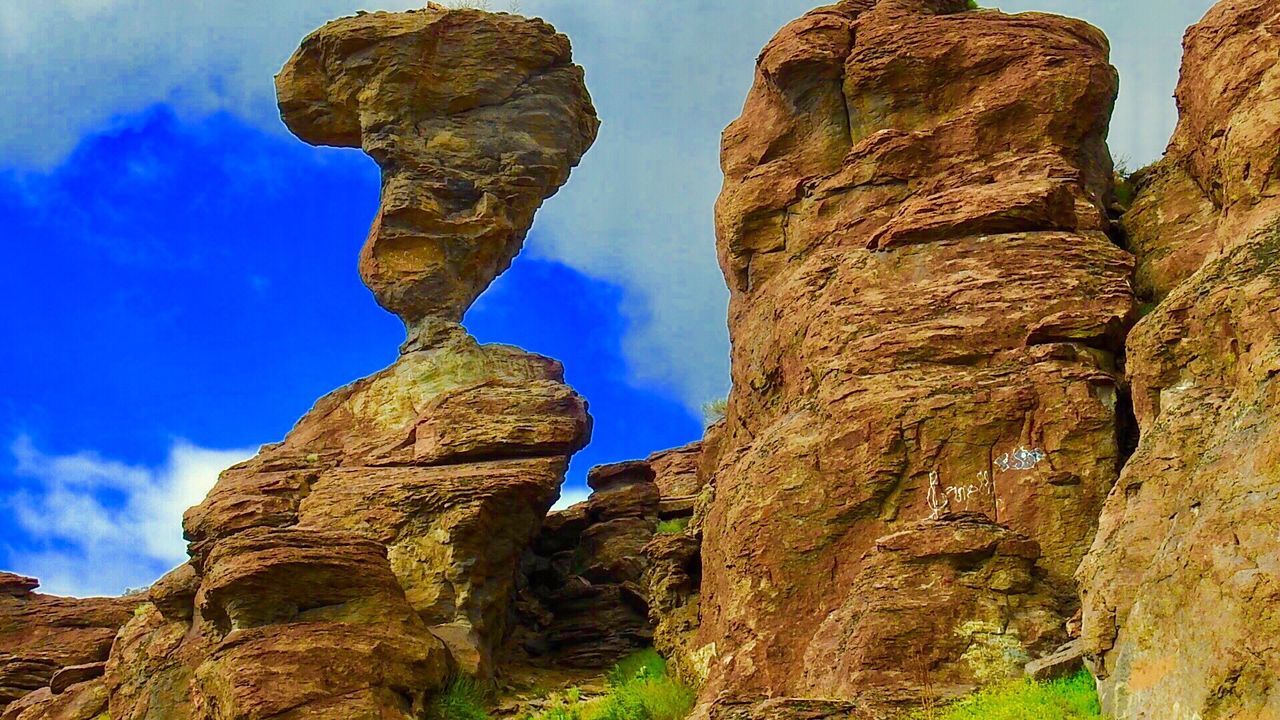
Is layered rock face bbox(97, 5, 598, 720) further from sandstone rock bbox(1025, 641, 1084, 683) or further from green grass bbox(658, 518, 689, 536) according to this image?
sandstone rock bbox(1025, 641, 1084, 683)

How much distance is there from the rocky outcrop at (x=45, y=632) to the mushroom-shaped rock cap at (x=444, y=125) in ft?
40.4

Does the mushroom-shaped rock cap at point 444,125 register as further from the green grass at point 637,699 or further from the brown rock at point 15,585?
the brown rock at point 15,585

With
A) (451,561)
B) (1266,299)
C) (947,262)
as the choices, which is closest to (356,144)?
(451,561)

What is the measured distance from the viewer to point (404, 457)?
126ft

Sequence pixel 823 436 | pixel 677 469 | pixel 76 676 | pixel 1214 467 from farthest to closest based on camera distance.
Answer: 1. pixel 677 469
2. pixel 76 676
3. pixel 823 436
4. pixel 1214 467

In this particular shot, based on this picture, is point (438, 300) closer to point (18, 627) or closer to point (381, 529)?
point (381, 529)

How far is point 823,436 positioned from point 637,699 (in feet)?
26.2

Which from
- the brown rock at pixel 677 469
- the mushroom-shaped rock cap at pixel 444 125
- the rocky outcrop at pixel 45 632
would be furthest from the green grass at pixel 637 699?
the rocky outcrop at pixel 45 632

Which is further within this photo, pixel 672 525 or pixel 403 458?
pixel 672 525

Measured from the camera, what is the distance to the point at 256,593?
31.2m

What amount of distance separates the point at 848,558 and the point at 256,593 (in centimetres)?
→ 1209

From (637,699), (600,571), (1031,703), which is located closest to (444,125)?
(600,571)

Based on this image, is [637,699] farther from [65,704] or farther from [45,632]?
[45,632]

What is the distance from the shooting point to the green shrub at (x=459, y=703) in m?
32.1
